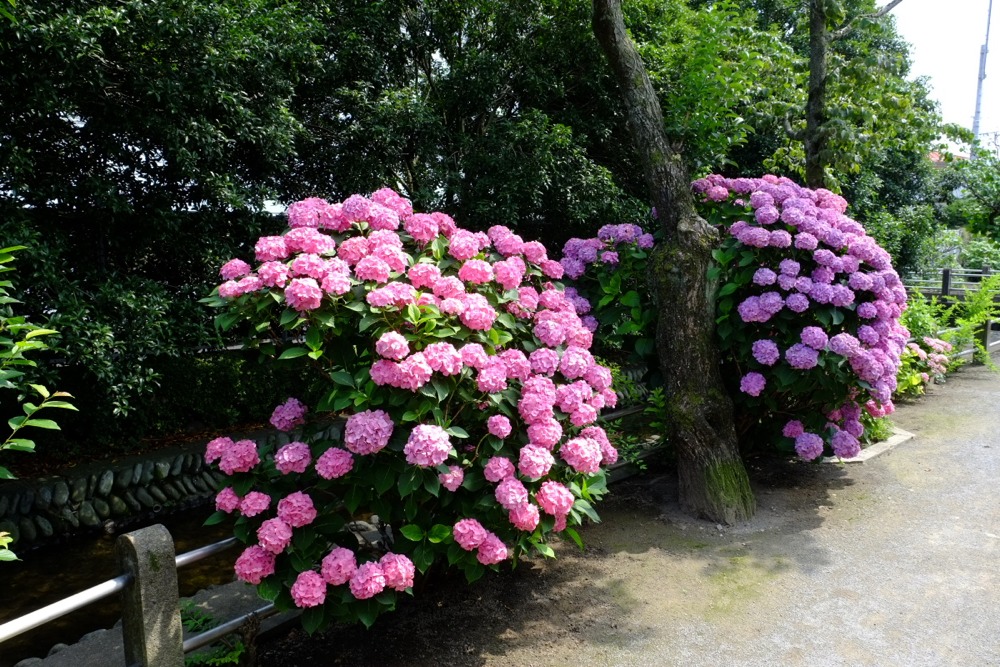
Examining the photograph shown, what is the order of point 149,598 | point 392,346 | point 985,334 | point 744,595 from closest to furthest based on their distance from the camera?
point 149,598 < point 392,346 < point 744,595 < point 985,334

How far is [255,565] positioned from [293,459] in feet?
1.51

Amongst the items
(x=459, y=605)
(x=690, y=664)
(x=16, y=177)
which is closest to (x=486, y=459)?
(x=459, y=605)

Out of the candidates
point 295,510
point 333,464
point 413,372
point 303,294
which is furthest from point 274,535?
point 303,294

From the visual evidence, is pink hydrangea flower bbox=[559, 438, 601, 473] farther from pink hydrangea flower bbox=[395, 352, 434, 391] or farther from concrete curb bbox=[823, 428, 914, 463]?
concrete curb bbox=[823, 428, 914, 463]

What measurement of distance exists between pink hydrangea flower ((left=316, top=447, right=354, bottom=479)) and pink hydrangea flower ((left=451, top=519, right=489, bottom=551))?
0.55m

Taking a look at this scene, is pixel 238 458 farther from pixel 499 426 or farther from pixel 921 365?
pixel 921 365

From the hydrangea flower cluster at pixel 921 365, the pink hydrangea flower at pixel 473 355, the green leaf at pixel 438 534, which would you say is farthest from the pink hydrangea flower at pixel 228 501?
the hydrangea flower cluster at pixel 921 365

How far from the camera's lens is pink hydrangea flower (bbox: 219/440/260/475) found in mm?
3160

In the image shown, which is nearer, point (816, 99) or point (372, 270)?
point (372, 270)

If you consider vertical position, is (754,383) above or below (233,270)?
below

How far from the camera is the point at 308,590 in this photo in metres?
2.88

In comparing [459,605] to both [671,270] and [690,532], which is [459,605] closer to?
[690,532]

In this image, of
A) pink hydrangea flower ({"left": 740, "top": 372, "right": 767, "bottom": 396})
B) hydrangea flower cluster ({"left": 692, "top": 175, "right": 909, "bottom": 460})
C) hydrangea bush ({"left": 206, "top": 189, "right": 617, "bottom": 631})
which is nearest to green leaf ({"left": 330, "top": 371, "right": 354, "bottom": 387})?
hydrangea bush ({"left": 206, "top": 189, "right": 617, "bottom": 631})

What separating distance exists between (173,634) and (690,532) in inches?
124
